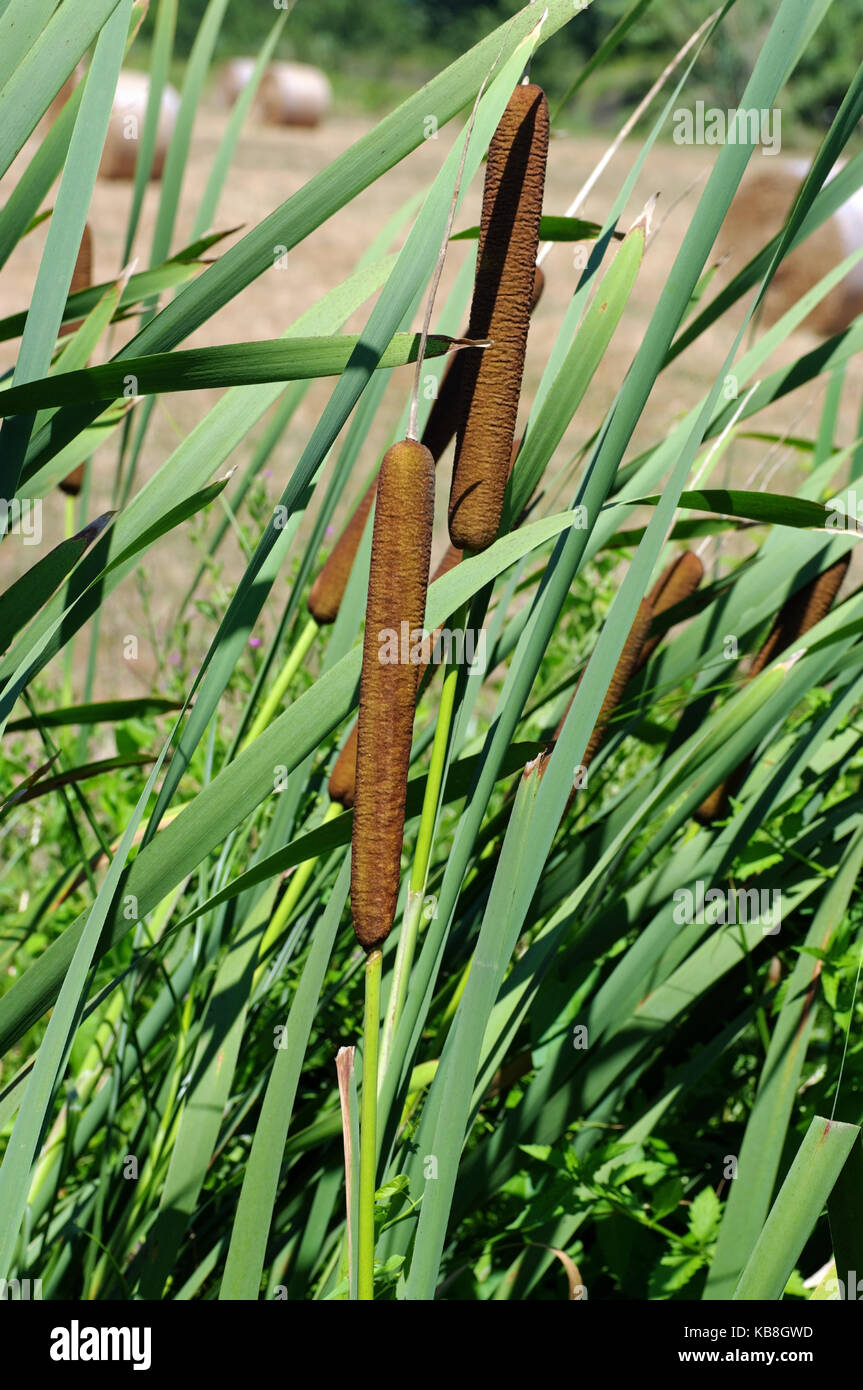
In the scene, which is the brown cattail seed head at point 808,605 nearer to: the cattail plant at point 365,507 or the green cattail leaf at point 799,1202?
the cattail plant at point 365,507

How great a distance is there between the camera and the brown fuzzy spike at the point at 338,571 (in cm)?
118

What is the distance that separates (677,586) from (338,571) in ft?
1.18

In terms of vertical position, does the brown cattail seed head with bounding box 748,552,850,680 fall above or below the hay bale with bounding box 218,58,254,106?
below

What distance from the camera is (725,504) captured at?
0.82 m

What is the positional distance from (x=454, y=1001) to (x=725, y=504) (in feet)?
1.77

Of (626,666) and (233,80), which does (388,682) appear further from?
(233,80)

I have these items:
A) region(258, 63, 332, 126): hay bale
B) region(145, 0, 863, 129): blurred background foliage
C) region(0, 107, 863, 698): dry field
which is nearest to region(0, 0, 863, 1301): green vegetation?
region(0, 107, 863, 698): dry field

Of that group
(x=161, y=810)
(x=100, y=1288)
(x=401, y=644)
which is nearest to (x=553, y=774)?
(x=401, y=644)

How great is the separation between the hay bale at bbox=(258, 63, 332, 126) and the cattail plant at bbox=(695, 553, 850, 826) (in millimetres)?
17276

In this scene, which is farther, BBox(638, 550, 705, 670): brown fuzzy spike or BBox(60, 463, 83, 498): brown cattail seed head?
BBox(60, 463, 83, 498): brown cattail seed head

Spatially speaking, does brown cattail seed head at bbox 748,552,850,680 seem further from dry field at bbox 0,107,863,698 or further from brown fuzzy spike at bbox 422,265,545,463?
dry field at bbox 0,107,863,698

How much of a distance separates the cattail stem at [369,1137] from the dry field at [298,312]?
4.29ft

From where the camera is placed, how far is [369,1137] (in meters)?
0.68

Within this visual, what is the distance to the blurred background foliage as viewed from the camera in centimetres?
2050
